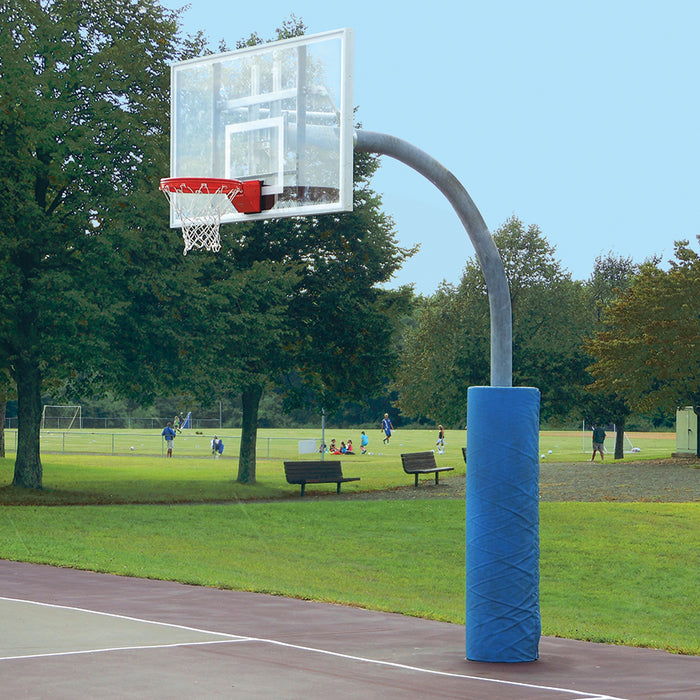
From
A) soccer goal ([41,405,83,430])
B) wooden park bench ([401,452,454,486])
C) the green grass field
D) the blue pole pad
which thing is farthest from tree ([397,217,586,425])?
the blue pole pad

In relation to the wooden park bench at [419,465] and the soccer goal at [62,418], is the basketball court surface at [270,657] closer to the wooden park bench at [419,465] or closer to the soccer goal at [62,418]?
the wooden park bench at [419,465]

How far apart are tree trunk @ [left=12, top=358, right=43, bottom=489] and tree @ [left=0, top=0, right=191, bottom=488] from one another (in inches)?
1.2

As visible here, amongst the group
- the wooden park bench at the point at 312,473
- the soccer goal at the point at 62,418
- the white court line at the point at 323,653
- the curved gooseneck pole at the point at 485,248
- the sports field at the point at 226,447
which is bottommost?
the sports field at the point at 226,447

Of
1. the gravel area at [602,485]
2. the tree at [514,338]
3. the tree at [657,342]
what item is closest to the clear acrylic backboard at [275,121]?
the gravel area at [602,485]

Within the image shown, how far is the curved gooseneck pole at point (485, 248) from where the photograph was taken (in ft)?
32.9

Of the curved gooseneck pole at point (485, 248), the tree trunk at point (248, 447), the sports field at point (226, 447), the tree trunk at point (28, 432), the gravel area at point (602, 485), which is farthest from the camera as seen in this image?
the sports field at point (226, 447)

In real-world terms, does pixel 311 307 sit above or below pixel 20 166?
below

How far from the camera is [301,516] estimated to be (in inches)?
993

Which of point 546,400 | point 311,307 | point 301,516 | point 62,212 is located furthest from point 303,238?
point 546,400

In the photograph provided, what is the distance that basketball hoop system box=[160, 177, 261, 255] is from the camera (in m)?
11.6

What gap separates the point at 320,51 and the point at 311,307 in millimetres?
26179

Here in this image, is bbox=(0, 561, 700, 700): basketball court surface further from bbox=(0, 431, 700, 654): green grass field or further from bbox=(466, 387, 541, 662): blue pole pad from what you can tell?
bbox=(0, 431, 700, 654): green grass field

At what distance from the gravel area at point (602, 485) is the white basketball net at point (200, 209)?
19563mm

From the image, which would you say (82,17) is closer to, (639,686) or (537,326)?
(639,686)
